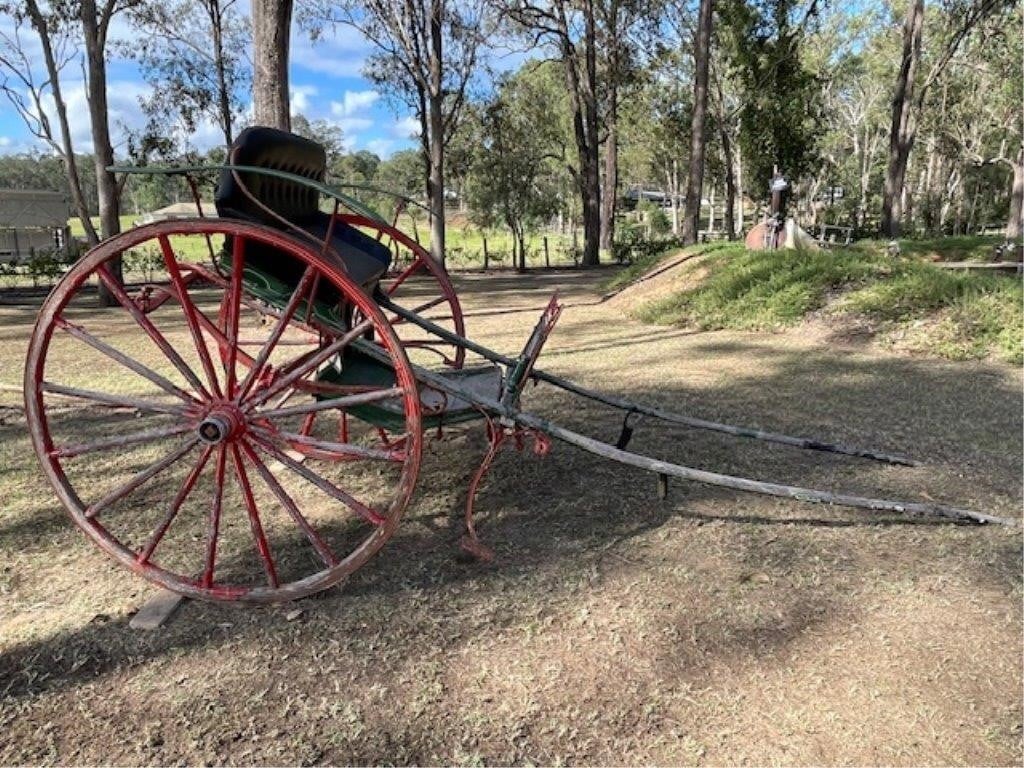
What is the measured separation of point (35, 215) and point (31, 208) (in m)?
0.31

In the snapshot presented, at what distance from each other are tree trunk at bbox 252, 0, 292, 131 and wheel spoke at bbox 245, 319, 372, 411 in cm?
512

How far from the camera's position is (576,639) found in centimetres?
243

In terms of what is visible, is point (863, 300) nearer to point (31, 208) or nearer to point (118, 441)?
point (118, 441)

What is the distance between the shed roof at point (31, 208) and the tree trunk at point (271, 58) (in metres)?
30.0

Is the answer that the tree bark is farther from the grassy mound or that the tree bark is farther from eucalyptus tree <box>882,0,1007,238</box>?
the grassy mound

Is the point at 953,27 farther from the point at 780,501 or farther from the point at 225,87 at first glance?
the point at 780,501

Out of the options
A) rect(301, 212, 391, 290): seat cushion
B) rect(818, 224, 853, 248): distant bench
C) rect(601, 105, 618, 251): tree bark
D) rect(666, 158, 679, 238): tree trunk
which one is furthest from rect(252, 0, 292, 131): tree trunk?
rect(666, 158, 679, 238): tree trunk

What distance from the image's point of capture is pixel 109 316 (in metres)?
11.6

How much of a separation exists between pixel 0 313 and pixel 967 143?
133ft

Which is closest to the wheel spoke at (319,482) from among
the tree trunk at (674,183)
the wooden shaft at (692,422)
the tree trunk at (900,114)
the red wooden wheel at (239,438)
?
the red wooden wheel at (239,438)

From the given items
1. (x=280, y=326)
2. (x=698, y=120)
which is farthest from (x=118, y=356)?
(x=698, y=120)

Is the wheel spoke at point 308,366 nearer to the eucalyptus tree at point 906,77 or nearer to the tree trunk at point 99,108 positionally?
the tree trunk at point 99,108

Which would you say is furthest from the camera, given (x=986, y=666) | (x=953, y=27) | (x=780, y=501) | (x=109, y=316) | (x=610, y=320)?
(x=953, y=27)

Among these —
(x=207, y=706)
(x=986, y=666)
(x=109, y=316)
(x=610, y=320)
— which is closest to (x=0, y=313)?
(x=109, y=316)
